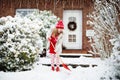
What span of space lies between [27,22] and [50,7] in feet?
26.8

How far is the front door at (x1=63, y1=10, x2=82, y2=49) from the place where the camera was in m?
19.3

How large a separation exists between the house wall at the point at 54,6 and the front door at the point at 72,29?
28cm

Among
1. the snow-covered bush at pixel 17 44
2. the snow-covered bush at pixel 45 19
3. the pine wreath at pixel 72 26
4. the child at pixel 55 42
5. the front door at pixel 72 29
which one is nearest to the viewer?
the snow-covered bush at pixel 17 44

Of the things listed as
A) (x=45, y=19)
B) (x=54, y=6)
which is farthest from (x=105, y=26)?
(x=54, y=6)

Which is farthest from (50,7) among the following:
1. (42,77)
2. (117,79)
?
(117,79)

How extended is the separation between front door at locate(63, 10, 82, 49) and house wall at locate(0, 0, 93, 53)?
28cm

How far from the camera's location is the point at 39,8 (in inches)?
772

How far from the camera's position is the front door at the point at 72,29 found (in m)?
19.3

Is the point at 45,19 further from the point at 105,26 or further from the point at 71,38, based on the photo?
the point at 105,26

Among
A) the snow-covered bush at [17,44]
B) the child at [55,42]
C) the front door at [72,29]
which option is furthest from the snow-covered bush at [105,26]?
the front door at [72,29]

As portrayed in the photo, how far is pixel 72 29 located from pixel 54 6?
1828 millimetres

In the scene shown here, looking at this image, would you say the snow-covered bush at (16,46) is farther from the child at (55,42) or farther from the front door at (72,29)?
the front door at (72,29)

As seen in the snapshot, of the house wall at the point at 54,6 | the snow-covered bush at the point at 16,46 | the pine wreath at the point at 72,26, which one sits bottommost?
the snow-covered bush at the point at 16,46

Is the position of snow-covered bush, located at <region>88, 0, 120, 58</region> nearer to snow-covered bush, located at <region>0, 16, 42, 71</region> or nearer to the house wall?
snow-covered bush, located at <region>0, 16, 42, 71</region>
